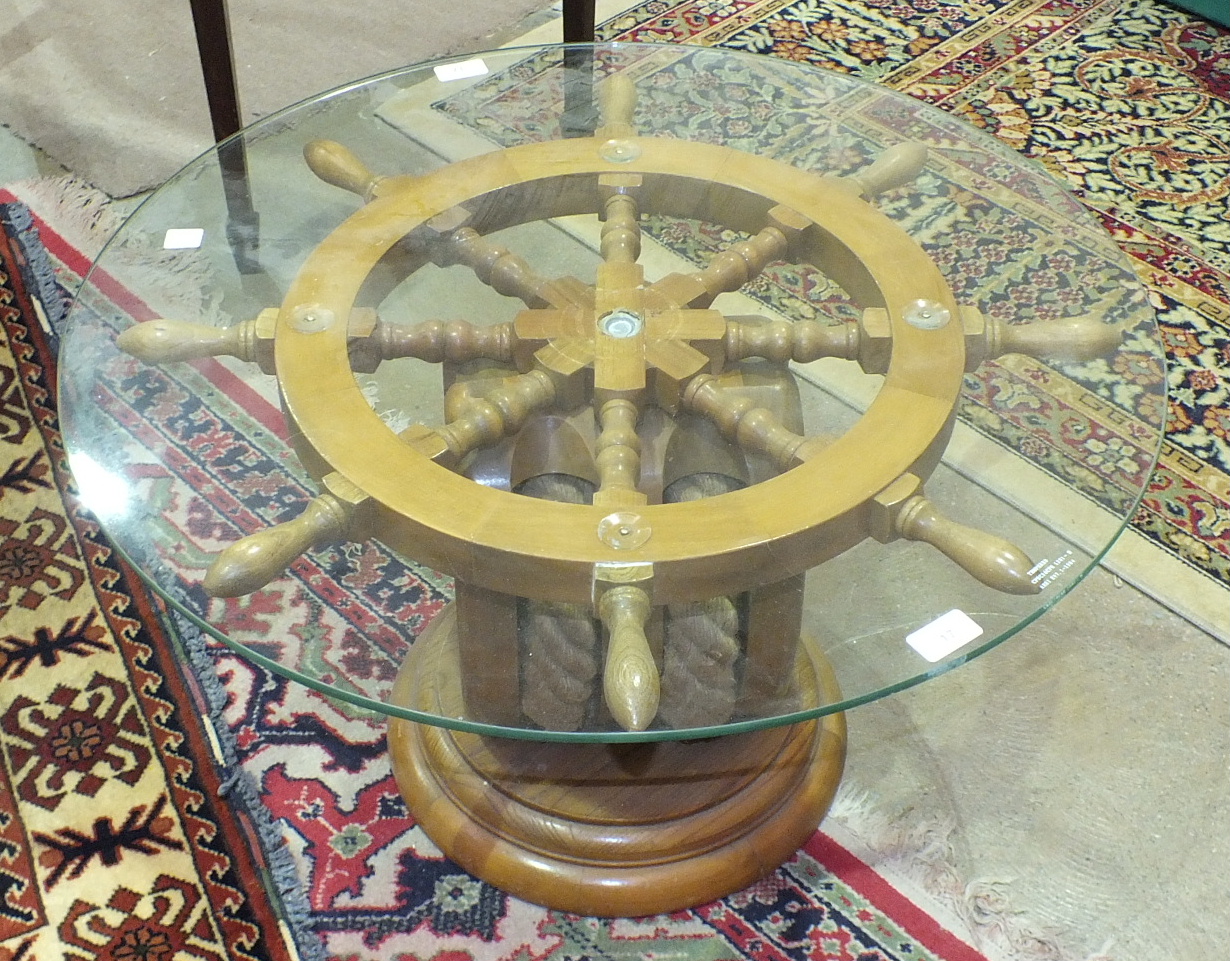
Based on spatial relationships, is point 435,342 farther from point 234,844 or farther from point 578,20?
point 578,20

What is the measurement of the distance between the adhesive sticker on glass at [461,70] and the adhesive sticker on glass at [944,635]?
81cm

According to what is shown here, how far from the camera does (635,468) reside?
3.39 feet

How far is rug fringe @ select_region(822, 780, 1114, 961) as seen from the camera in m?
1.34

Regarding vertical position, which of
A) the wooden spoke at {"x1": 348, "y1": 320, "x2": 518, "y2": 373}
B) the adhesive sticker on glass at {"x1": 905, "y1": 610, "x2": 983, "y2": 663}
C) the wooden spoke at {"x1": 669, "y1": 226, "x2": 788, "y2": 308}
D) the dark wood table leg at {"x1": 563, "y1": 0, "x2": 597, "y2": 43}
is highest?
the wooden spoke at {"x1": 669, "y1": 226, "x2": 788, "y2": 308}

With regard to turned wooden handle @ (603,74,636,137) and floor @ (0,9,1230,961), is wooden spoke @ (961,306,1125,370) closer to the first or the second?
turned wooden handle @ (603,74,636,137)

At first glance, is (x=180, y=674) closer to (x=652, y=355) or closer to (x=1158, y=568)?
(x=652, y=355)

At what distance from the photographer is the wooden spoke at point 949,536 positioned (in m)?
0.94

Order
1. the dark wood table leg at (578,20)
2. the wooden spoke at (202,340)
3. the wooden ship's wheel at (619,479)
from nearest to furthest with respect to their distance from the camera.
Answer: the wooden ship's wheel at (619,479) < the wooden spoke at (202,340) < the dark wood table leg at (578,20)

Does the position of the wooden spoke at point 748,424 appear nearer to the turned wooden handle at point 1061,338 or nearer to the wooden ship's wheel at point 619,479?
the wooden ship's wheel at point 619,479

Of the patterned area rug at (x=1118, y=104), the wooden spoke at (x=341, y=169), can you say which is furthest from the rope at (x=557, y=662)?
the patterned area rug at (x=1118, y=104)

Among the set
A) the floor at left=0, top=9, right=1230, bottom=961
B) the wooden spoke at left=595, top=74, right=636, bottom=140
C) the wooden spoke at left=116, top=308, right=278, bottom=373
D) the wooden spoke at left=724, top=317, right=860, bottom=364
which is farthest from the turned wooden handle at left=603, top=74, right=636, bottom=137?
the floor at left=0, top=9, right=1230, bottom=961

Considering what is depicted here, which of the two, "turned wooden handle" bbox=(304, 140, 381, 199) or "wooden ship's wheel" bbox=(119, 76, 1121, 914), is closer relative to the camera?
"wooden ship's wheel" bbox=(119, 76, 1121, 914)

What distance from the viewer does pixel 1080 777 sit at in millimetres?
1484

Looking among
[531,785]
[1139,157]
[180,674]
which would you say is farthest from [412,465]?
[1139,157]
